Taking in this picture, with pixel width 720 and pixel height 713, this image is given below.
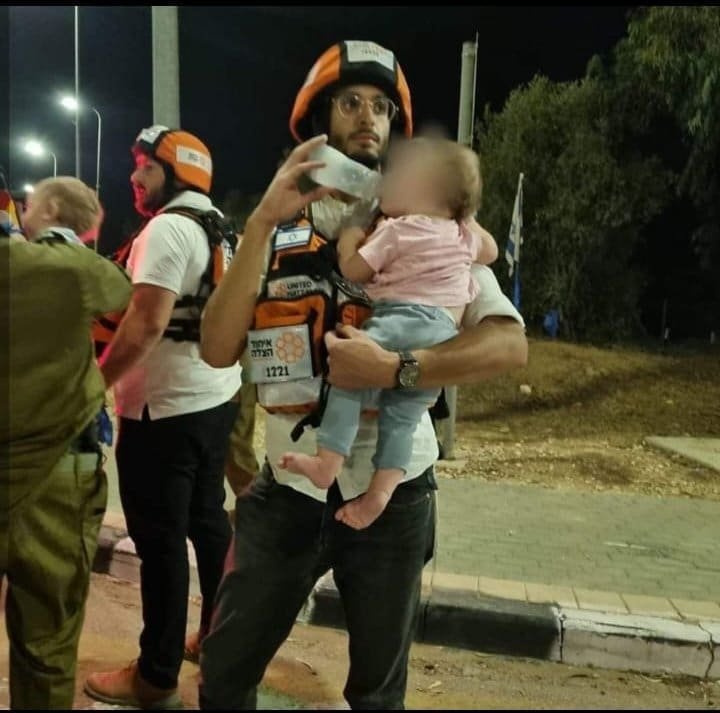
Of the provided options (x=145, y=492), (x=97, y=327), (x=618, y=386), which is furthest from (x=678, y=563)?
(x=618, y=386)

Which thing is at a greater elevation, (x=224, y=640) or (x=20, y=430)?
(x=20, y=430)

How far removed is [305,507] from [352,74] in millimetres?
1183

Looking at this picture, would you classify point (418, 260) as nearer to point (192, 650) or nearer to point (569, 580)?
point (192, 650)

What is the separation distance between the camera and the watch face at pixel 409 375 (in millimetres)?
1925

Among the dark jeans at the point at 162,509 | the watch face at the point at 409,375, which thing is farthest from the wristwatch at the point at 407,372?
the dark jeans at the point at 162,509

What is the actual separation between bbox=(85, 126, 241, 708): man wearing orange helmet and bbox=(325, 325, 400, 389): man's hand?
3.59ft

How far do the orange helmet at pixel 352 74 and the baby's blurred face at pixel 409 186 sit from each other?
284mm

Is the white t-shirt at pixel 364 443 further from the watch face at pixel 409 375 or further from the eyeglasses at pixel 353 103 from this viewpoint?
the eyeglasses at pixel 353 103

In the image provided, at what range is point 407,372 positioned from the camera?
193 centimetres

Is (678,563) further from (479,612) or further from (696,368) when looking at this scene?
(696,368)

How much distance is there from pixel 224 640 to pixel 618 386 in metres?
11.5

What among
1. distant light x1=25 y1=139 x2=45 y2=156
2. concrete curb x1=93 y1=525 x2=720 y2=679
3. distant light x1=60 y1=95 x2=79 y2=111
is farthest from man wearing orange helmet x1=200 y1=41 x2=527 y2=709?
distant light x1=25 y1=139 x2=45 y2=156

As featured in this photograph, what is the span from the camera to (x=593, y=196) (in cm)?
1889

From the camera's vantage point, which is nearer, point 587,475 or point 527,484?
point 527,484
